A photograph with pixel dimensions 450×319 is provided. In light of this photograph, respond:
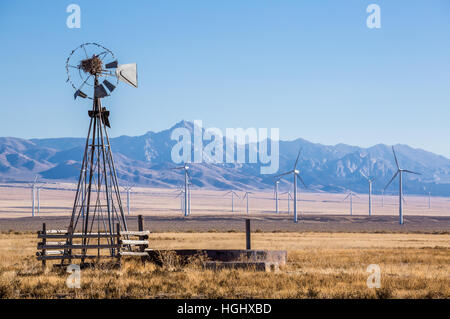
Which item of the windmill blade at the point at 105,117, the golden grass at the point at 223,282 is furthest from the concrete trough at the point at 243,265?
the windmill blade at the point at 105,117

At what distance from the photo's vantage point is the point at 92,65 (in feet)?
79.2

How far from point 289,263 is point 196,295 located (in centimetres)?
1003

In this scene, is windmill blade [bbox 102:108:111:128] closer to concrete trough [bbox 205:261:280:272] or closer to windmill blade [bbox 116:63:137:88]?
windmill blade [bbox 116:63:137:88]

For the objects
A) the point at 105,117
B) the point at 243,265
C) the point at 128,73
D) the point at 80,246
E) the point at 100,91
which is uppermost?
the point at 128,73

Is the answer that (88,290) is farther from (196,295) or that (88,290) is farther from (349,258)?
(349,258)

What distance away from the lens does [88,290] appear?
1730 centimetres

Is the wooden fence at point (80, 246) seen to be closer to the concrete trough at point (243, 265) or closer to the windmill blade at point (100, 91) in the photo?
Result: the concrete trough at point (243, 265)

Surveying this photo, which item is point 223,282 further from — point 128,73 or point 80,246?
point 128,73

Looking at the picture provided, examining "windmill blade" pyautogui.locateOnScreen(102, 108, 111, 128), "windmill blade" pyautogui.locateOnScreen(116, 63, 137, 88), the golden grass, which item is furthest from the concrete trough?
"windmill blade" pyautogui.locateOnScreen(116, 63, 137, 88)

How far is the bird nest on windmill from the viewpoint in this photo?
2414 cm

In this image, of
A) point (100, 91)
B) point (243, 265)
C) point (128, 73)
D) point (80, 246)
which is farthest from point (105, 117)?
point (243, 265)
